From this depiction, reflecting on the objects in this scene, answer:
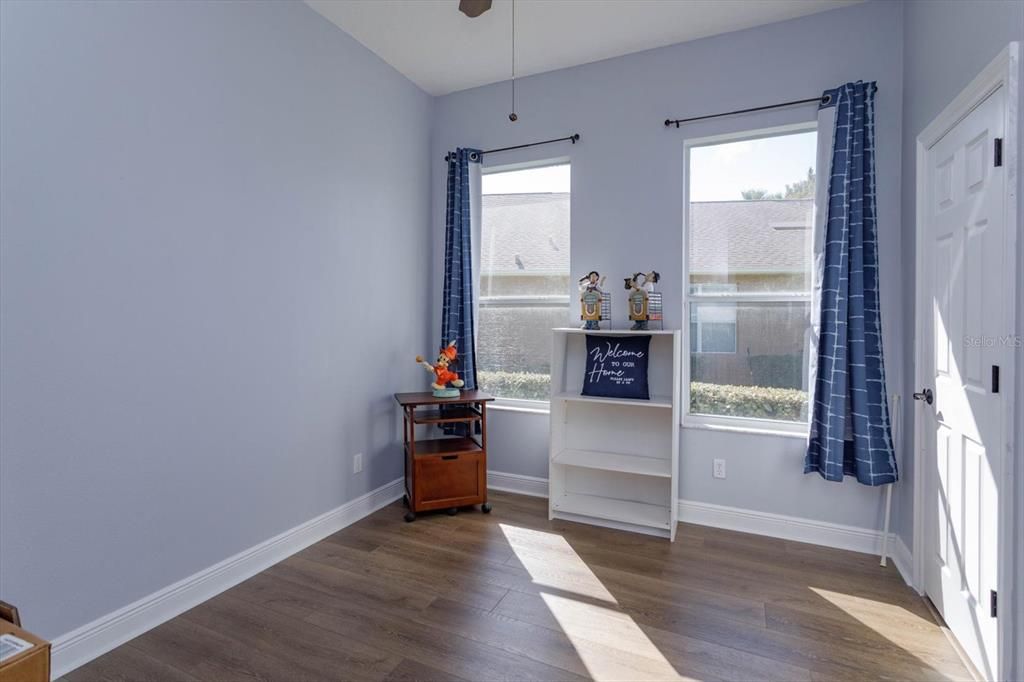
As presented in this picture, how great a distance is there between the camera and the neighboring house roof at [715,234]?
112 inches

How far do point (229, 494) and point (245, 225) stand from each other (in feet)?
4.19

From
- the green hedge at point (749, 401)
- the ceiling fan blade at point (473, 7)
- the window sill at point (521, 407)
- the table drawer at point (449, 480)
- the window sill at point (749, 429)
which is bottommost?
the table drawer at point (449, 480)

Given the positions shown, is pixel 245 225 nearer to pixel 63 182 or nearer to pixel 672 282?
pixel 63 182

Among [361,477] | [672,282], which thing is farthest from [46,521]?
[672,282]

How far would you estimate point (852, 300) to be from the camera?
2.54 meters

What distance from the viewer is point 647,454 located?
3.13 metres

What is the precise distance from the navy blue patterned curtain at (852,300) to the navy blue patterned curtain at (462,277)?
85.3 inches

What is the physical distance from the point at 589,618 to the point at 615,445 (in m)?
1.31

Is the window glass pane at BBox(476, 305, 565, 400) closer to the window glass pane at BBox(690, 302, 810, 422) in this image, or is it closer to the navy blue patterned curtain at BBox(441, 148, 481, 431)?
the navy blue patterned curtain at BBox(441, 148, 481, 431)

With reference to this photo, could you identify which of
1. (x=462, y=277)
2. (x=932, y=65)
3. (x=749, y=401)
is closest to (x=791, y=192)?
(x=932, y=65)

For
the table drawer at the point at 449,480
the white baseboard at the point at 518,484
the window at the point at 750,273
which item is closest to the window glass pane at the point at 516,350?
the white baseboard at the point at 518,484

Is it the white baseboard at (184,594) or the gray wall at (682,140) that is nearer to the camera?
the white baseboard at (184,594)

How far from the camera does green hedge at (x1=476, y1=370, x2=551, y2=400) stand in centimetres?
358

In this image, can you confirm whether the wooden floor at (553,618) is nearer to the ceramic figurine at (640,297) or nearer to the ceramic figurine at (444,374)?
the ceramic figurine at (444,374)
